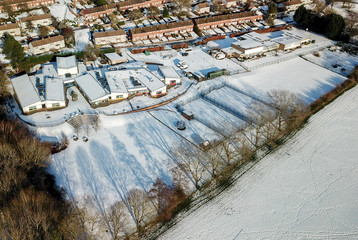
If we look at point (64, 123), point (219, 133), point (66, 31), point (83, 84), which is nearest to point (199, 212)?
point (219, 133)

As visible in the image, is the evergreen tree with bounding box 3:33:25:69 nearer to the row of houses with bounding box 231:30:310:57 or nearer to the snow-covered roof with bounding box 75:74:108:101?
the snow-covered roof with bounding box 75:74:108:101

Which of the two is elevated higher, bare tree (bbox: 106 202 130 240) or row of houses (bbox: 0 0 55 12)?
row of houses (bbox: 0 0 55 12)

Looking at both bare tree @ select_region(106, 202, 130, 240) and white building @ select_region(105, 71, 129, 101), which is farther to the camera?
white building @ select_region(105, 71, 129, 101)

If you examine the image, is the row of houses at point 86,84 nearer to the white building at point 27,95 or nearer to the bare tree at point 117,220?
the white building at point 27,95

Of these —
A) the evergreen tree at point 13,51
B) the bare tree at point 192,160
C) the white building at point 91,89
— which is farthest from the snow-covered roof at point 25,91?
the bare tree at point 192,160

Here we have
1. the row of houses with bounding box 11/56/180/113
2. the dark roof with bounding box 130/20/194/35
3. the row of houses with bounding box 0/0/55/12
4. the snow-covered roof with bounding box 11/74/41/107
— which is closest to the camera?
the snow-covered roof with bounding box 11/74/41/107

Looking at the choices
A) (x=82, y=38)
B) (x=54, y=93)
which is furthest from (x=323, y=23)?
(x=54, y=93)

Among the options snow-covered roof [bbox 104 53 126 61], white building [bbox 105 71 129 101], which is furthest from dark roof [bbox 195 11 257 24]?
white building [bbox 105 71 129 101]
